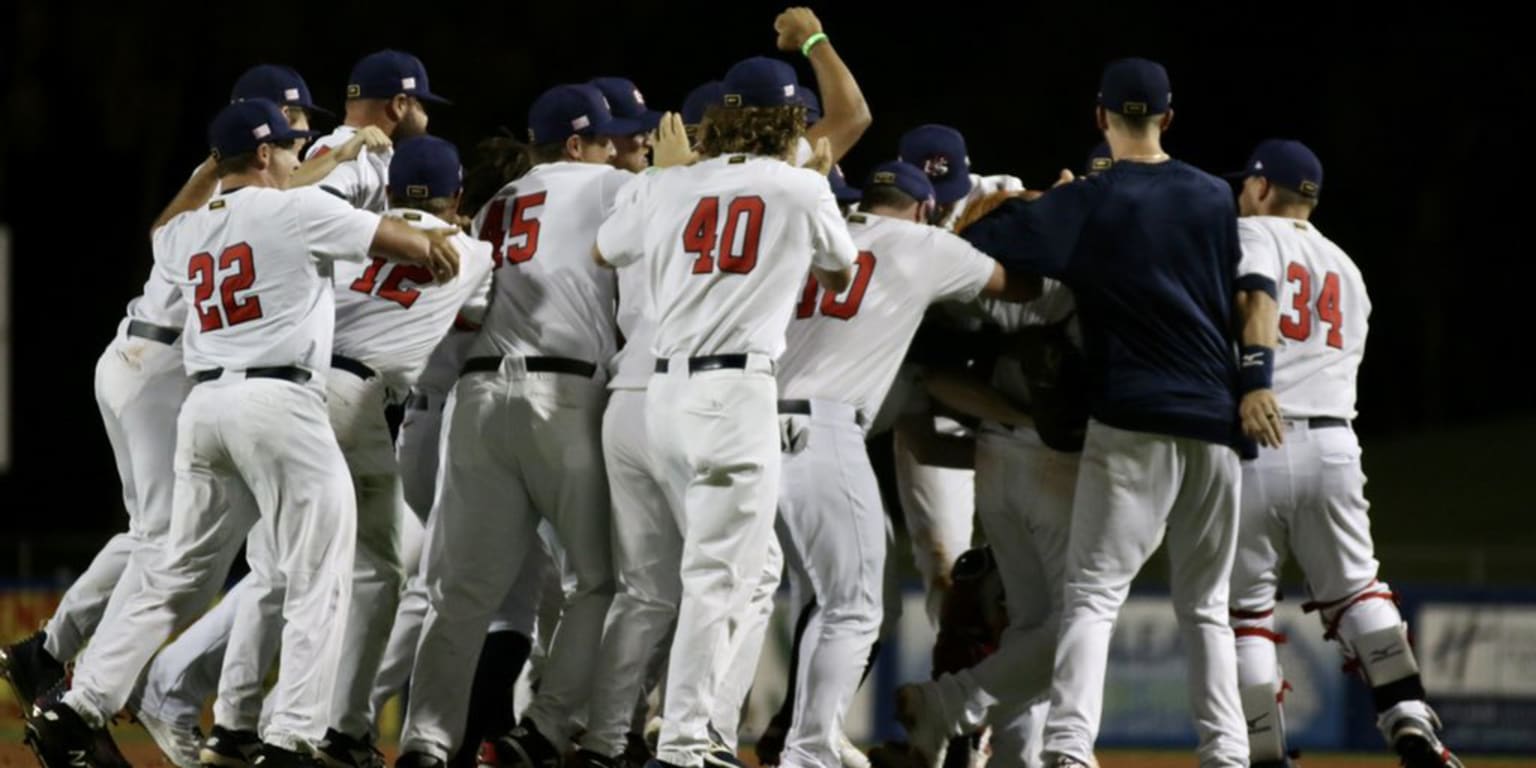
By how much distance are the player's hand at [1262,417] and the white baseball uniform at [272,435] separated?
3107 millimetres

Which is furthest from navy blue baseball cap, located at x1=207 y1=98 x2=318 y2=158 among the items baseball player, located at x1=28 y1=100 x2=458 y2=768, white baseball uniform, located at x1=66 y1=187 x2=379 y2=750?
white baseball uniform, located at x1=66 y1=187 x2=379 y2=750

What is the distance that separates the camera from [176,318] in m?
8.87

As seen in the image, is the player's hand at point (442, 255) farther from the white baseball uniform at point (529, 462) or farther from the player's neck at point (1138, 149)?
the player's neck at point (1138, 149)

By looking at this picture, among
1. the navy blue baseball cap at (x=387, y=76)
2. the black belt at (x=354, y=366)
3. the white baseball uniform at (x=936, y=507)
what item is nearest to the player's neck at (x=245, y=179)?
the black belt at (x=354, y=366)

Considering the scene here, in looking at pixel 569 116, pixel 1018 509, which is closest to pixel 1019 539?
pixel 1018 509

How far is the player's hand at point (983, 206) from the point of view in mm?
8500

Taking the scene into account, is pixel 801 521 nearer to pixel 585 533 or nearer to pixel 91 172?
pixel 585 533

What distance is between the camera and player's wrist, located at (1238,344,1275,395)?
7.99m

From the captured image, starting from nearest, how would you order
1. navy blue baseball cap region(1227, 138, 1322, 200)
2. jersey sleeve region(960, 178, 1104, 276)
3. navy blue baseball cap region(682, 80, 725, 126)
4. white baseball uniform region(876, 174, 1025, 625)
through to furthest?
jersey sleeve region(960, 178, 1104, 276) < navy blue baseball cap region(682, 80, 725, 126) < navy blue baseball cap region(1227, 138, 1322, 200) < white baseball uniform region(876, 174, 1025, 625)

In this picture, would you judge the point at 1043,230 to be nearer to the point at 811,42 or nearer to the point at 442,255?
the point at 811,42

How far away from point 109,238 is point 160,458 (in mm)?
21302

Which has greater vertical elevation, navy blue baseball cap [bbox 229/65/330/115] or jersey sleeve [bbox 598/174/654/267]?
navy blue baseball cap [bbox 229/65/330/115]

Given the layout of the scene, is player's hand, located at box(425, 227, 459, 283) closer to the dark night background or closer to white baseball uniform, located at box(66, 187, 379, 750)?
white baseball uniform, located at box(66, 187, 379, 750)

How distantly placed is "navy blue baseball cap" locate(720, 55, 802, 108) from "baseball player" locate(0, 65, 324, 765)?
216cm
